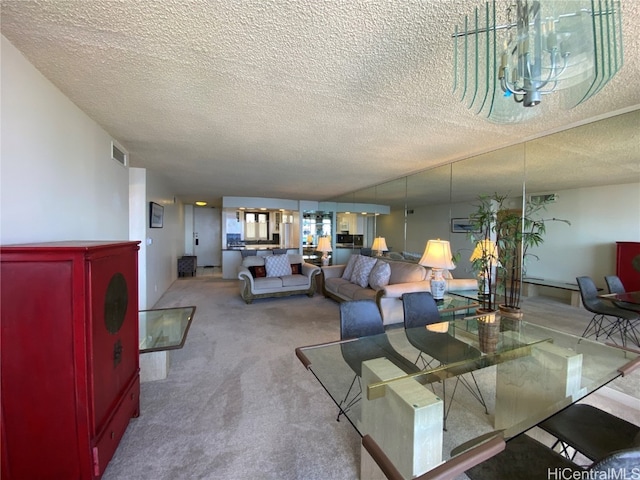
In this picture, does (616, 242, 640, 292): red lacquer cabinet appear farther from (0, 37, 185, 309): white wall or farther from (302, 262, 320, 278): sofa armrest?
(0, 37, 185, 309): white wall

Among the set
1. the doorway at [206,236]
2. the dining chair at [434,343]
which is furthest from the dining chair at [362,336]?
the doorway at [206,236]

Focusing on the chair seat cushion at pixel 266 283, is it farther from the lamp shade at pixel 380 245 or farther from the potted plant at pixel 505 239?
the potted plant at pixel 505 239

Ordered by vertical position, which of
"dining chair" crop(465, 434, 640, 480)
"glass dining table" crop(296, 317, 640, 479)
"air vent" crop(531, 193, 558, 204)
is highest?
"air vent" crop(531, 193, 558, 204)

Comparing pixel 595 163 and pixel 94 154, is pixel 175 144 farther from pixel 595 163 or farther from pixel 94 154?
pixel 595 163

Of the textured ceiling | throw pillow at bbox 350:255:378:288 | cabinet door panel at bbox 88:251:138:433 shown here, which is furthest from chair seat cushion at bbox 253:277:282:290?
cabinet door panel at bbox 88:251:138:433

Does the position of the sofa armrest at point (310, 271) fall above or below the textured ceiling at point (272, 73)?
below

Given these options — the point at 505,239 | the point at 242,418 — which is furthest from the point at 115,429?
the point at 505,239

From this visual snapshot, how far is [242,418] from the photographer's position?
1.83m

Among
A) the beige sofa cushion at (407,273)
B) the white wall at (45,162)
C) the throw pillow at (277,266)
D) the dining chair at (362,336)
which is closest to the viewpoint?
the white wall at (45,162)

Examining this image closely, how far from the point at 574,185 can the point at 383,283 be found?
8.89 ft

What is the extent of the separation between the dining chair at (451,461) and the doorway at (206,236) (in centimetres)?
1000

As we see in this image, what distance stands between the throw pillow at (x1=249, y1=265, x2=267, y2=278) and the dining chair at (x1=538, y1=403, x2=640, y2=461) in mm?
4720

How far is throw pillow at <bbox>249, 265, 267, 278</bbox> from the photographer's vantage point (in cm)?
528

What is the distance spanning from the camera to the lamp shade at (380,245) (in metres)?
5.46
